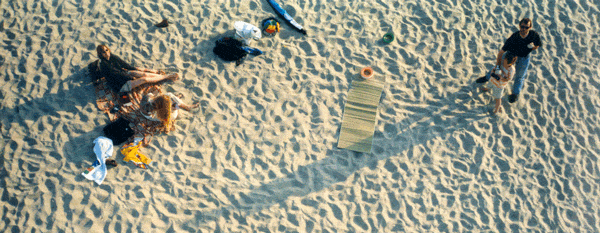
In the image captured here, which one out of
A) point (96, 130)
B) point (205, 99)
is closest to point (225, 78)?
point (205, 99)

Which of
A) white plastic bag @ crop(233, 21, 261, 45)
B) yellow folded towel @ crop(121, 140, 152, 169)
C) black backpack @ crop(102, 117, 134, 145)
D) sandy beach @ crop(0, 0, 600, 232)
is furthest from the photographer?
white plastic bag @ crop(233, 21, 261, 45)

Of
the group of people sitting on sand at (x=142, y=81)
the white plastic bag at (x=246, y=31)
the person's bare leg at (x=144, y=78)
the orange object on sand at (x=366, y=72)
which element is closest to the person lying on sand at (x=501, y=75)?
the orange object on sand at (x=366, y=72)

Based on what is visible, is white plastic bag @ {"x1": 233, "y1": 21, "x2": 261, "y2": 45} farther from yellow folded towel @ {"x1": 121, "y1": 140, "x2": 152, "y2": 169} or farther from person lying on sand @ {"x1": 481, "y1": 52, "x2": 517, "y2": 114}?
person lying on sand @ {"x1": 481, "y1": 52, "x2": 517, "y2": 114}

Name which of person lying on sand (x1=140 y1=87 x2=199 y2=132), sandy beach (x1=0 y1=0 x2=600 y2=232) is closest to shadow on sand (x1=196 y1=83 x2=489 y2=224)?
sandy beach (x1=0 y1=0 x2=600 y2=232)

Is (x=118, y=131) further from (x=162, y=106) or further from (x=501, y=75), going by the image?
(x=501, y=75)

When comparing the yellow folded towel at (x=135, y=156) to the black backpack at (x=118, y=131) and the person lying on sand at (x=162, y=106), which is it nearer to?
the black backpack at (x=118, y=131)

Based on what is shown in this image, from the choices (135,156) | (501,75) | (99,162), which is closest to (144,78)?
(135,156)
